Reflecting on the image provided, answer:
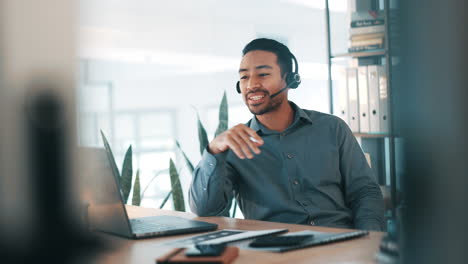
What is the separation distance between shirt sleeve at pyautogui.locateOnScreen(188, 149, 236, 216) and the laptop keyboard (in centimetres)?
25

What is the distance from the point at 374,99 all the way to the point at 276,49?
3.62ft

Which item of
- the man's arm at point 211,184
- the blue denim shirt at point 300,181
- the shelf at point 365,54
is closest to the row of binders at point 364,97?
the shelf at point 365,54

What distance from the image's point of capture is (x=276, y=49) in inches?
76.2

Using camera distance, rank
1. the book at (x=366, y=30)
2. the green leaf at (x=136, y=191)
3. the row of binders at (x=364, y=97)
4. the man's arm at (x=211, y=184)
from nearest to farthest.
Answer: the man's arm at (x=211, y=184) < the green leaf at (x=136, y=191) < the row of binders at (x=364, y=97) < the book at (x=366, y=30)

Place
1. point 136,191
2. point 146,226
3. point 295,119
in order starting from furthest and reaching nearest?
point 136,191 < point 295,119 < point 146,226

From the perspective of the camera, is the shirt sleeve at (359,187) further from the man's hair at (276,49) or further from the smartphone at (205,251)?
the smartphone at (205,251)

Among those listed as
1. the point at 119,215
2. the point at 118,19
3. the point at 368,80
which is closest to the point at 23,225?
the point at 119,215

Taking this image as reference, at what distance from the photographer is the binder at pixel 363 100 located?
9.35ft

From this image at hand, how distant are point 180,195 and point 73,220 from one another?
2.51 m

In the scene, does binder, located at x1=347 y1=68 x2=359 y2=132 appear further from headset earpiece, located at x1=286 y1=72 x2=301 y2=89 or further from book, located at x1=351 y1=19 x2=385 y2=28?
headset earpiece, located at x1=286 y1=72 x2=301 y2=89

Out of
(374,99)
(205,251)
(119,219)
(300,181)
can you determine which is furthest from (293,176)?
(374,99)

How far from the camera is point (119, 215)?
45.7 inches

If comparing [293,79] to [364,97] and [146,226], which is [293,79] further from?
[364,97]

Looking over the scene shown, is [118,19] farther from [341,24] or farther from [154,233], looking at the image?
[154,233]
